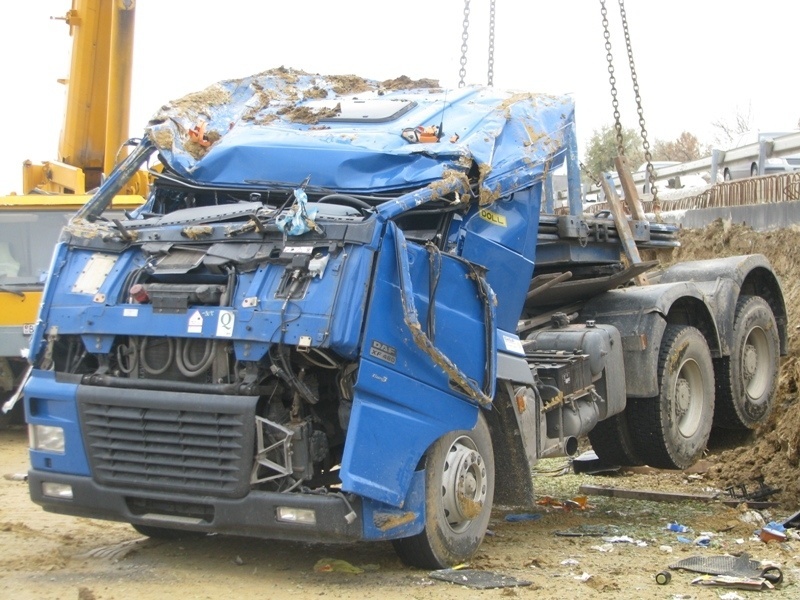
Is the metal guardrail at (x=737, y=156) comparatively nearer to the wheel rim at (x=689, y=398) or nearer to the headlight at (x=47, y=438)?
the wheel rim at (x=689, y=398)

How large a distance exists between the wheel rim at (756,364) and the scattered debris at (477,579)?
4.58 metres

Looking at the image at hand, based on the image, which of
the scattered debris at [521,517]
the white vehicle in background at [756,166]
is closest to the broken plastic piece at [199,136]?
the scattered debris at [521,517]

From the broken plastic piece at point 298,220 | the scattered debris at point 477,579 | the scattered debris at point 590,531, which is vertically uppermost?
the broken plastic piece at point 298,220

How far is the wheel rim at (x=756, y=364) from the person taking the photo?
33.3ft

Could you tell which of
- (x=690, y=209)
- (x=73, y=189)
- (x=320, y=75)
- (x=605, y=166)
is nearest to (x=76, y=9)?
(x=73, y=189)

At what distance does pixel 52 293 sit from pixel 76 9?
8.44 m

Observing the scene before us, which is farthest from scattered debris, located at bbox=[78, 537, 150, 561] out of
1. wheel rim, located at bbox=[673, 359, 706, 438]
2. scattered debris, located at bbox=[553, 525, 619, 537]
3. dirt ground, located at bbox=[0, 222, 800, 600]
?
wheel rim, located at bbox=[673, 359, 706, 438]

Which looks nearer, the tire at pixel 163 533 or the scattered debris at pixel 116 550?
the scattered debris at pixel 116 550

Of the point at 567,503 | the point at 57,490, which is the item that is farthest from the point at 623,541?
the point at 57,490

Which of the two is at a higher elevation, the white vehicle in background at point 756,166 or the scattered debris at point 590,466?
the white vehicle in background at point 756,166

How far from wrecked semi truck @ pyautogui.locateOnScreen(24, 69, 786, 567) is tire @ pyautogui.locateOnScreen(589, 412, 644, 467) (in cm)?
134

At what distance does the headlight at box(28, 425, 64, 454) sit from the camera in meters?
6.34

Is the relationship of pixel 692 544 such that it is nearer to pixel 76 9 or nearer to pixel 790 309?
pixel 790 309

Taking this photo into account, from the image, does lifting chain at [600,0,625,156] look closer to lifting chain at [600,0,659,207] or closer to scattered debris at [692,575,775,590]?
lifting chain at [600,0,659,207]
